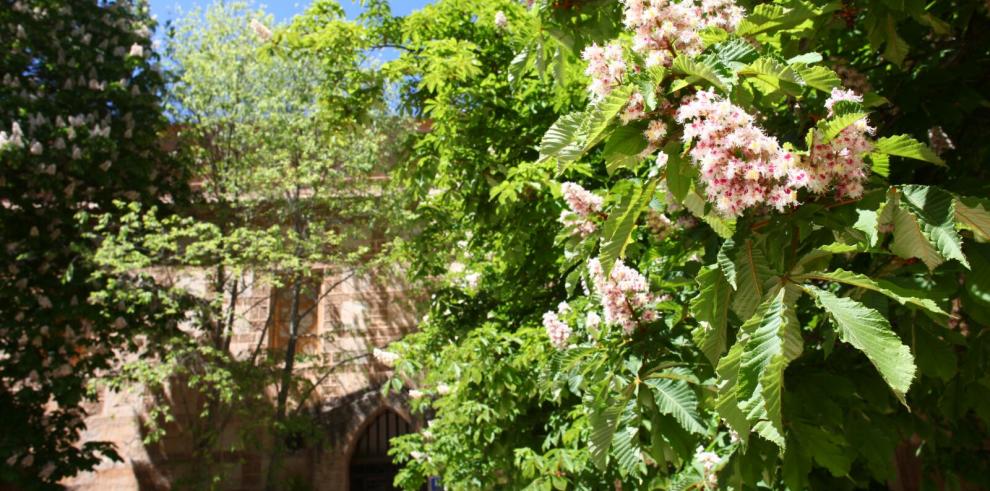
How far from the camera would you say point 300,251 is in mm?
12570

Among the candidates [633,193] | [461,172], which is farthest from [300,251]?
[633,193]

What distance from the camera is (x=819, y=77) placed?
5.81ft

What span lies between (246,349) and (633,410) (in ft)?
39.1

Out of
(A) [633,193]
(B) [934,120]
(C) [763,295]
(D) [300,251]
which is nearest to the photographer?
(C) [763,295]

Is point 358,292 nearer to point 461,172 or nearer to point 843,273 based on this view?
point 461,172

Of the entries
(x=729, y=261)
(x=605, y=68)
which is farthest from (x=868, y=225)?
(x=605, y=68)

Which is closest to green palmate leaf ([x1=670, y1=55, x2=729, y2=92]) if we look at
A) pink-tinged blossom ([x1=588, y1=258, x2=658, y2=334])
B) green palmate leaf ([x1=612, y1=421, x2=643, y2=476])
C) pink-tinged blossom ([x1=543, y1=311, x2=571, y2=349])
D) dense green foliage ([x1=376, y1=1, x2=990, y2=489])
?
dense green foliage ([x1=376, y1=1, x2=990, y2=489])

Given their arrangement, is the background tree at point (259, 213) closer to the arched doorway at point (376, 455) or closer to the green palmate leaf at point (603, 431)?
the arched doorway at point (376, 455)

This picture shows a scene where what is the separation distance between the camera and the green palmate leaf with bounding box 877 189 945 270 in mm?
1692

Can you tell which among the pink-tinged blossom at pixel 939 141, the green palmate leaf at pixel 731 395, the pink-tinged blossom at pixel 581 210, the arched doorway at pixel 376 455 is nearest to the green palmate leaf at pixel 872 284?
the green palmate leaf at pixel 731 395

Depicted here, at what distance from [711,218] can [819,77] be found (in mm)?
437

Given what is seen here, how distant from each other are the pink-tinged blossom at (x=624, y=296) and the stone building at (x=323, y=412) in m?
10.3

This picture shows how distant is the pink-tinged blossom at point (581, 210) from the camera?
337cm

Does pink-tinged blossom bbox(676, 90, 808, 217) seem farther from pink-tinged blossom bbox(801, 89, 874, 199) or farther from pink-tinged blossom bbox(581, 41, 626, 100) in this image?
pink-tinged blossom bbox(581, 41, 626, 100)
